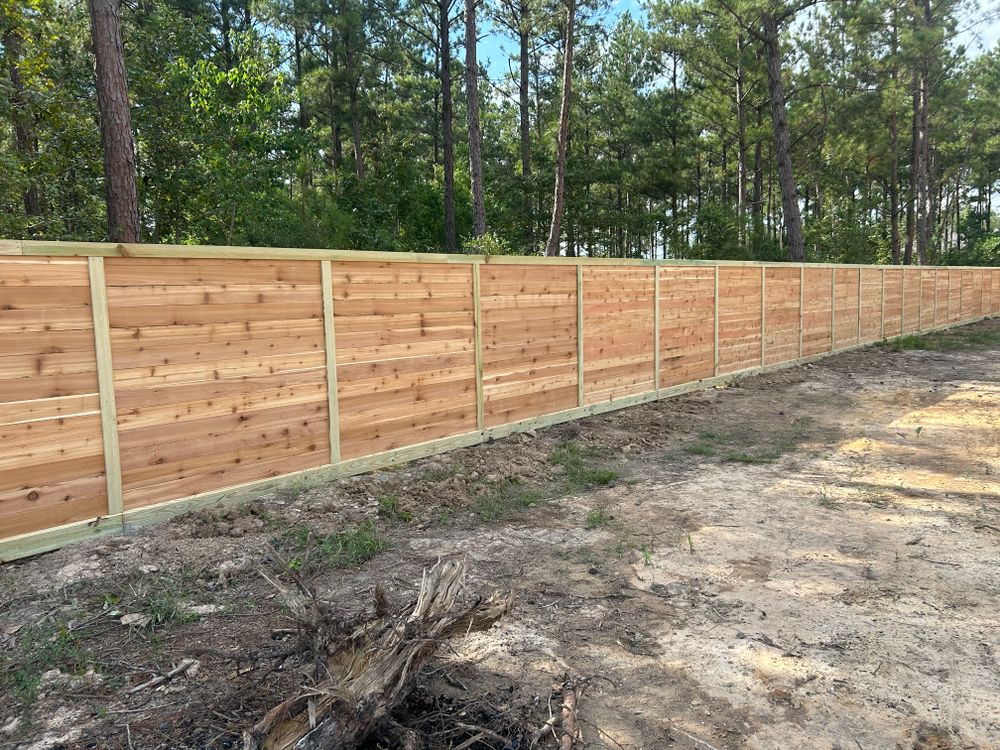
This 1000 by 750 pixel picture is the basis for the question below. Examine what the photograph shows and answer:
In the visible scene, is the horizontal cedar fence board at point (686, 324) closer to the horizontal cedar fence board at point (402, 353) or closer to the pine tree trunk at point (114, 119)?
the horizontal cedar fence board at point (402, 353)

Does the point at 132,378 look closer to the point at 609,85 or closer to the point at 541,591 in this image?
the point at 541,591

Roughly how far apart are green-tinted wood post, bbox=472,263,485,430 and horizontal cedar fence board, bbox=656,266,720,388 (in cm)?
338

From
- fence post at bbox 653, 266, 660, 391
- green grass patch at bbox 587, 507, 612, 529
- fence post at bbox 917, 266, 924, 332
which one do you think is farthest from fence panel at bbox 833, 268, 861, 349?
green grass patch at bbox 587, 507, 612, 529

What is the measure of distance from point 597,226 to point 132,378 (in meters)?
24.9

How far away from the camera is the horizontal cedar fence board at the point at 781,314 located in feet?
37.8

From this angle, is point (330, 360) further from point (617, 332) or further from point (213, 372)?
point (617, 332)

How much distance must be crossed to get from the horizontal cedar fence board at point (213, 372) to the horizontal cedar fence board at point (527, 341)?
6.44 feet

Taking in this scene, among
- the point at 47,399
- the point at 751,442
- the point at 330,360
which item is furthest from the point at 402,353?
the point at 751,442

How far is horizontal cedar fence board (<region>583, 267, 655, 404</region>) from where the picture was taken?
313 inches

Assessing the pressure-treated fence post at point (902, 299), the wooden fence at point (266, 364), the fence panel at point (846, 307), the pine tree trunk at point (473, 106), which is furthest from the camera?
the pressure-treated fence post at point (902, 299)

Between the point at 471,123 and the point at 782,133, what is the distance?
7943 mm

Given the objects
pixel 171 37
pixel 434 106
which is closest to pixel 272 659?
pixel 171 37

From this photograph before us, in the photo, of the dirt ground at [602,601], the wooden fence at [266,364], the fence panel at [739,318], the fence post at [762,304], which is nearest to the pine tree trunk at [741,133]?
the fence post at [762,304]

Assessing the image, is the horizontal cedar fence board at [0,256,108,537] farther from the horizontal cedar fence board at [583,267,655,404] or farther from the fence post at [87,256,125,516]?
the horizontal cedar fence board at [583,267,655,404]
